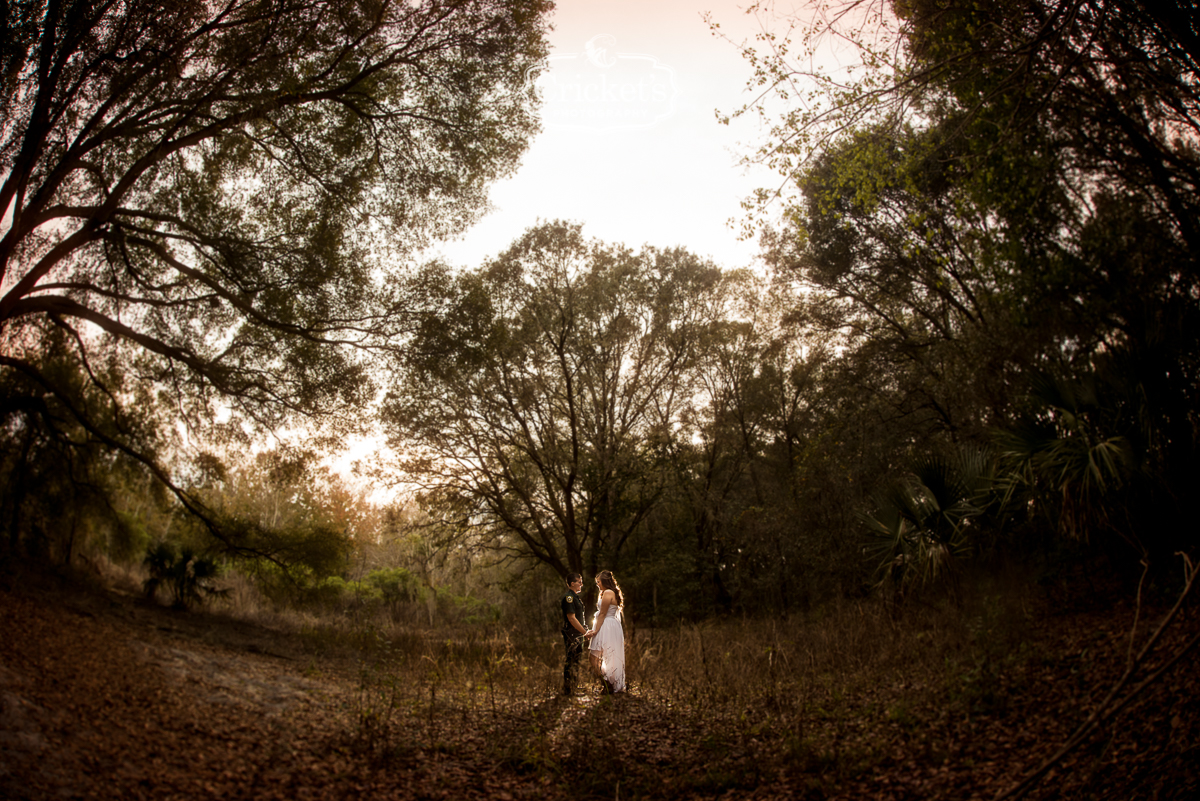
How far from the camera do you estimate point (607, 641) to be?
792 centimetres

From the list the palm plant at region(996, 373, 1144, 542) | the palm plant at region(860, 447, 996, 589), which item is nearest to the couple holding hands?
the palm plant at region(860, 447, 996, 589)

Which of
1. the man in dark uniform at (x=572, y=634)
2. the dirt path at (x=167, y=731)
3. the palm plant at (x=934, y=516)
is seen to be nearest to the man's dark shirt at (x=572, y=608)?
the man in dark uniform at (x=572, y=634)

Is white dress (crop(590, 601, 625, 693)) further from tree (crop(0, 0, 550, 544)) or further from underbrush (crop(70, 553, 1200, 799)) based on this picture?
tree (crop(0, 0, 550, 544))

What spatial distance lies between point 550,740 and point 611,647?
1366mm

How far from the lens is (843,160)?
783 cm

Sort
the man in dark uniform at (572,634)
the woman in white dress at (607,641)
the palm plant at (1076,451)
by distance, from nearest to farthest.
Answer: the palm plant at (1076,451) < the woman in white dress at (607,641) < the man in dark uniform at (572,634)

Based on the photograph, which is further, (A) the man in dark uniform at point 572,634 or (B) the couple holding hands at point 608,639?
(A) the man in dark uniform at point 572,634

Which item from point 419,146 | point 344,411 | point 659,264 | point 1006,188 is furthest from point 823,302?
point 344,411

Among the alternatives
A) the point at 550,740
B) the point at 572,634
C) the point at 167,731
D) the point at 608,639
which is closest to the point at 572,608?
the point at 572,634

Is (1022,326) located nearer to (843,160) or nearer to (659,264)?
(843,160)

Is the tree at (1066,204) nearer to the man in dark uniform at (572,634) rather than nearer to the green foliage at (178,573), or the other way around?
the man in dark uniform at (572,634)

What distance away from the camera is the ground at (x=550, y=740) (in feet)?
17.2

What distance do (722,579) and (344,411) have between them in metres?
14.0

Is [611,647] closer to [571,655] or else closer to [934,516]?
[571,655]
